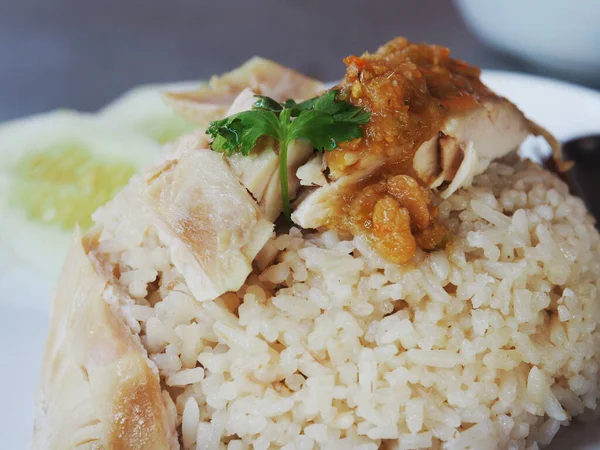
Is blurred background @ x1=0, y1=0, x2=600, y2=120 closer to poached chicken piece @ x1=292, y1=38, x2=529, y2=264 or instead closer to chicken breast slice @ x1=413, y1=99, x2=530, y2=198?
chicken breast slice @ x1=413, y1=99, x2=530, y2=198

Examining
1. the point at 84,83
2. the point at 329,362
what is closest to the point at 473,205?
the point at 329,362

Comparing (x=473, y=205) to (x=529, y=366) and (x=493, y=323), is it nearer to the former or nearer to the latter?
(x=493, y=323)

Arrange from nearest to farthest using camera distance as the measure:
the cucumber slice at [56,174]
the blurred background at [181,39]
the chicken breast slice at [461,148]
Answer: the chicken breast slice at [461,148]
the cucumber slice at [56,174]
the blurred background at [181,39]

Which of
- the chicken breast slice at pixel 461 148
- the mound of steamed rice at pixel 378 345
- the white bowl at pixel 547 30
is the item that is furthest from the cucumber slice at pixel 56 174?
the white bowl at pixel 547 30

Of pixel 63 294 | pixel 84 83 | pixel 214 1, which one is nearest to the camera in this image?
pixel 63 294

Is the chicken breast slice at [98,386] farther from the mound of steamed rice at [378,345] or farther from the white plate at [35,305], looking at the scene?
the white plate at [35,305]

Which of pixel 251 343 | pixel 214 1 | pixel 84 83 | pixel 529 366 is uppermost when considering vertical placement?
pixel 529 366
